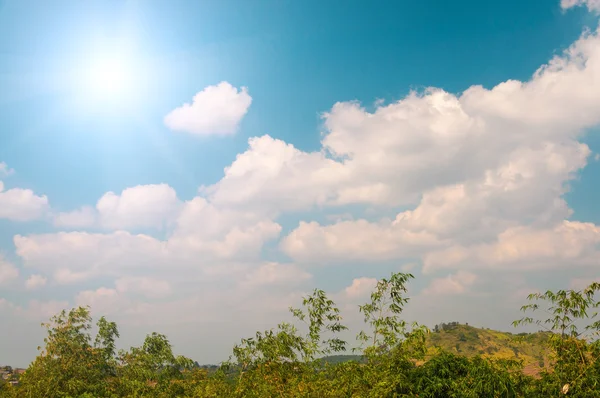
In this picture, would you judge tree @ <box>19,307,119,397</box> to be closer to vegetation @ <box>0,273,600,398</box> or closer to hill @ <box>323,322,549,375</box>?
vegetation @ <box>0,273,600,398</box>

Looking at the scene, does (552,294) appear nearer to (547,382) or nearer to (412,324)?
(547,382)

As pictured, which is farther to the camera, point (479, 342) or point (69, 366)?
point (479, 342)

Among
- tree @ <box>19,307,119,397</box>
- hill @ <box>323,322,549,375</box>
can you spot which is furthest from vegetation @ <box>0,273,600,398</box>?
hill @ <box>323,322,549,375</box>

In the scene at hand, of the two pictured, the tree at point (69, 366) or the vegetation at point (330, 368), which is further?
the tree at point (69, 366)

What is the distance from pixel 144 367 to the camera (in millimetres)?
33188

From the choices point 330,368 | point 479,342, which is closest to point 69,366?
point 330,368

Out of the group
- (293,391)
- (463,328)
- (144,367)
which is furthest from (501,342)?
(293,391)

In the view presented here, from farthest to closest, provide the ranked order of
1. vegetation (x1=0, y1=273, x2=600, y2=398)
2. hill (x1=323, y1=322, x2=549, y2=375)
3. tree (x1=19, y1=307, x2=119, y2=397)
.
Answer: hill (x1=323, y1=322, x2=549, y2=375) < tree (x1=19, y1=307, x2=119, y2=397) < vegetation (x1=0, y1=273, x2=600, y2=398)

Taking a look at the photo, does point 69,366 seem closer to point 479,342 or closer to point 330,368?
point 330,368

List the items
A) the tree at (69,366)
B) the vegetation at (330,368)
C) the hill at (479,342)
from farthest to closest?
the hill at (479,342) < the tree at (69,366) < the vegetation at (330,368)

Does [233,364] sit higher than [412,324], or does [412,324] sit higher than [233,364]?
[412,324]

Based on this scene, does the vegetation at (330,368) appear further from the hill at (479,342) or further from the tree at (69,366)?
the hill at (479,342)

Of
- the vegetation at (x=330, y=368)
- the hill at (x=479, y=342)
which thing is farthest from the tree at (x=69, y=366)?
the hill at (x=479, y=342)

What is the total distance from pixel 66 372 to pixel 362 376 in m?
22.1
